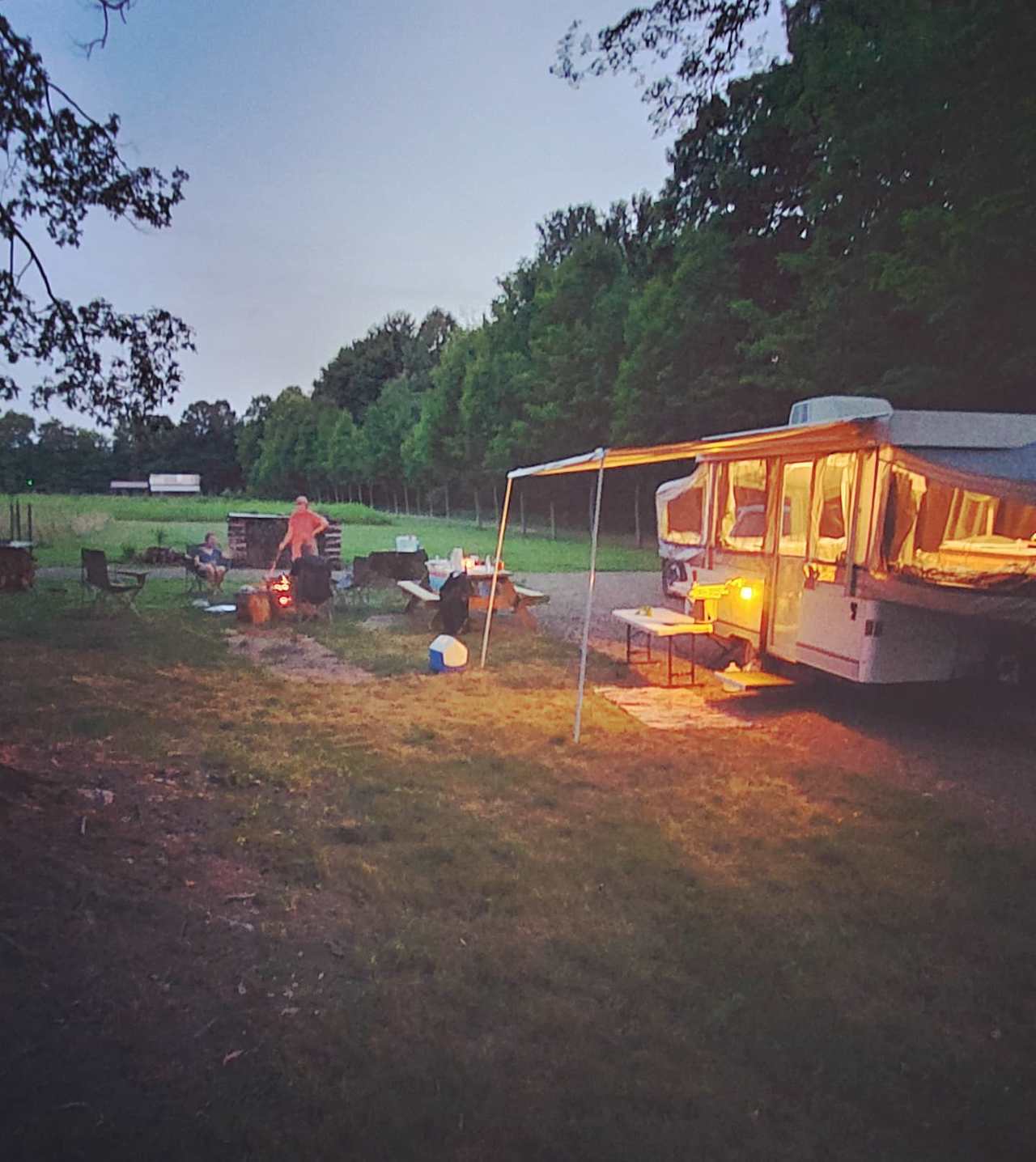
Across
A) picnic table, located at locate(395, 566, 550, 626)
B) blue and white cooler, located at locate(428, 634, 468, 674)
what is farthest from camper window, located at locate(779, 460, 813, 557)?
picnic table, located at locate(395, 566, 550, 626)

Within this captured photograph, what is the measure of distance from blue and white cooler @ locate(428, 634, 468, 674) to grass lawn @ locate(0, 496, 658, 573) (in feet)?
35.2

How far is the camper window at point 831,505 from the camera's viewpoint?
6.94 m

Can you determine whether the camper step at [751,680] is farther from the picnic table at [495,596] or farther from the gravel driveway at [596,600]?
the picnic table at [495,596]

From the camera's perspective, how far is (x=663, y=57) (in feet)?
20.3

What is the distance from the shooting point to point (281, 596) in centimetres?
1198

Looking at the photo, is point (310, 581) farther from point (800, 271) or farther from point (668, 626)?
point (800, 271)

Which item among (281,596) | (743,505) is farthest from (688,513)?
(281,596)

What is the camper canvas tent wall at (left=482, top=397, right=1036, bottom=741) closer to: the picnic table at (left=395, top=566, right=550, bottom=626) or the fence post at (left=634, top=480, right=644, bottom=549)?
the picnic table at (left=395, top=566, right=550, bottom=626)

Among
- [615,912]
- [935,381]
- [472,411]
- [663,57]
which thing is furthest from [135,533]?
[615,912]

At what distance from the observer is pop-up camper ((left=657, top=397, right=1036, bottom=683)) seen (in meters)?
5.94

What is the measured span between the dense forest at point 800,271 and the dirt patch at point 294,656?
2439mm

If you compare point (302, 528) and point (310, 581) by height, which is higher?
point (302, 528)

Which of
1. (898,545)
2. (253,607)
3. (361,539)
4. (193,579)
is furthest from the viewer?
(361,539)

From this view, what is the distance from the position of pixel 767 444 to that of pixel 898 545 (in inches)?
55.7
